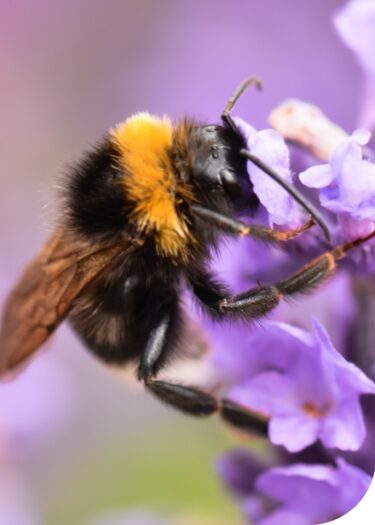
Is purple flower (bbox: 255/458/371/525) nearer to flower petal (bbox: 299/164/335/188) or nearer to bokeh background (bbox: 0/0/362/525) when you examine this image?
flower petal (bbox: 299/164/335/188)

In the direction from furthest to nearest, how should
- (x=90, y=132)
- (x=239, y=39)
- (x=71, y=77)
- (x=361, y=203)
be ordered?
(x=71, y=77)
(x=90, y=132)
(x=239, y=39)
(x=361, y=203)

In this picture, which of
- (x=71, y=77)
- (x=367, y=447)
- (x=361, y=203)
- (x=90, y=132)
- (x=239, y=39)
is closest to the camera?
(x=361, y=203)

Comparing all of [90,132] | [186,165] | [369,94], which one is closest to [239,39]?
[90,132]

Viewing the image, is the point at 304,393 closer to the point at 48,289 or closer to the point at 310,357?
the point at 310,357

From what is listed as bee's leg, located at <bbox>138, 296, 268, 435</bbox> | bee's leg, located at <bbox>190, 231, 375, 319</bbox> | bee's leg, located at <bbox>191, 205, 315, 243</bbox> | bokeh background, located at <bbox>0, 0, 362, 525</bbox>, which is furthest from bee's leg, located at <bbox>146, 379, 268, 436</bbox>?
bokeh background, located at <bbox>0, 0, 362, 525</bbox>

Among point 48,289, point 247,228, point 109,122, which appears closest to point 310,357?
point 247,228

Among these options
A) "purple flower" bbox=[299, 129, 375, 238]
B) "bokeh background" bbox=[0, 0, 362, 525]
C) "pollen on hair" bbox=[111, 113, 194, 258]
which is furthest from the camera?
"bokeh background" bbox=[0, 0, 362, 525]

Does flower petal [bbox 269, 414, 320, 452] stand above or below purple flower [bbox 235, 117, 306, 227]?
below

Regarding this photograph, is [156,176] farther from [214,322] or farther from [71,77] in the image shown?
[71,77]
